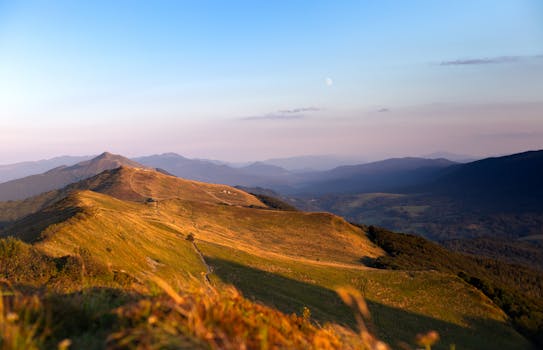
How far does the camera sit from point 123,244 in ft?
136

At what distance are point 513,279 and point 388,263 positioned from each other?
326 feet

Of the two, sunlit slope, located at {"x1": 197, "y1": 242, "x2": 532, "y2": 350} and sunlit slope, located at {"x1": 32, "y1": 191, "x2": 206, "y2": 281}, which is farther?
sunlit slope, located at {"x1": 197, "y1": 242, "x2": 532, "y2": 350}

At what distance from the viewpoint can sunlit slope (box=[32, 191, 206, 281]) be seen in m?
34.6

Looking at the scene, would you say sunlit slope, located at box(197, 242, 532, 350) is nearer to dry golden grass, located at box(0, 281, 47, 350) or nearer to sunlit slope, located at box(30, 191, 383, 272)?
sunlit slope, located at box(30, 191, 383, 272)

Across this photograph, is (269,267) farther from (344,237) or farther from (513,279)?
(513,279)

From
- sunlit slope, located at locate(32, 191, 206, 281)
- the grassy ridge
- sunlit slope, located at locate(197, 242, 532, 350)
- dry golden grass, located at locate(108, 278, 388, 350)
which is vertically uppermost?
dry golden grass, located at locate(108, 278, 388, 350)

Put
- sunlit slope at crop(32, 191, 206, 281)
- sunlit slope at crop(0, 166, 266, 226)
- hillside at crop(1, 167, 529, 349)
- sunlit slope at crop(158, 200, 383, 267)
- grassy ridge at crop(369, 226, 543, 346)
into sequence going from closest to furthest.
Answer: sunlit slope at crop(32, 191, 206, 281) → hillside at crop(1, 167, 529, 349) → grassy ridge at crop(369, 226, 543, 346) → sunlit slope at crop(158, 200, 383, 267) → sunlit slope at crop(0, 166, 266, 226)

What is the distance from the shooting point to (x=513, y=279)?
484 feet

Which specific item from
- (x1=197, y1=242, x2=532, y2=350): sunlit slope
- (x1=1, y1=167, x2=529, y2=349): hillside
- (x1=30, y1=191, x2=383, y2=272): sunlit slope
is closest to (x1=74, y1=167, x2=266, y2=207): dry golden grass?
(x1=30, y1=191, x2=383, y2=272): sunlit slope

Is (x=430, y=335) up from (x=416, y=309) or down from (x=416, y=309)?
up

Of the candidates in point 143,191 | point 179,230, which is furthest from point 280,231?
point 143,191

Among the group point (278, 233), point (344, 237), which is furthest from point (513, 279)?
point (278, 233)

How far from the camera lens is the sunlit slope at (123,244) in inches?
1363

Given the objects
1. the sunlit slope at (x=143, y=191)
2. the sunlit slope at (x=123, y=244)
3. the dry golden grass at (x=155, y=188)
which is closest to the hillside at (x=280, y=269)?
the sunlit slope at (x=123, y=244)
